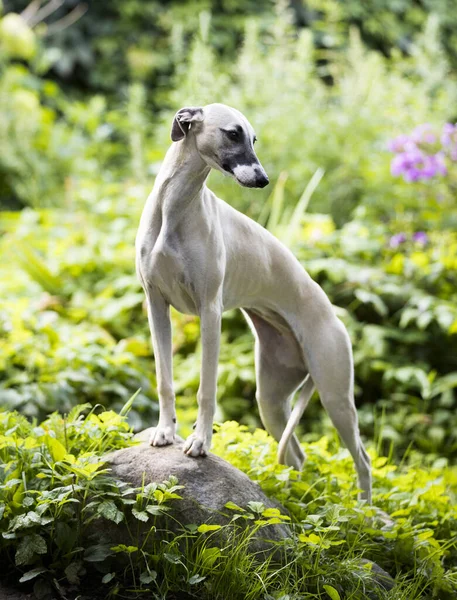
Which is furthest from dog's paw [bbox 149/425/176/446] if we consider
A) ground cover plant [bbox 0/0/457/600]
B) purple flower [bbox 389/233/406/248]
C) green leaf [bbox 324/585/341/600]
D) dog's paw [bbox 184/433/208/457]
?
purple flower [bbox 389/233/406/248]

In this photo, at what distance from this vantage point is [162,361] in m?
3.14

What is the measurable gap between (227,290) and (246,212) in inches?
143

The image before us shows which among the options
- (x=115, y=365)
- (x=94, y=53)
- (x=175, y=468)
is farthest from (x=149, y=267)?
(x=94, y=53)

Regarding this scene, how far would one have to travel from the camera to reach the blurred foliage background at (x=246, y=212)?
17.9 feet

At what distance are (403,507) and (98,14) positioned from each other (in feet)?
30.8

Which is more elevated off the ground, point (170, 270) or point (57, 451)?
point (170, 270)

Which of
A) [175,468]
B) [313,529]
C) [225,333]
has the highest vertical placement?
[175,468]

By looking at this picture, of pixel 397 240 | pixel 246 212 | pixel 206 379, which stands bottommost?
pixel 397 240

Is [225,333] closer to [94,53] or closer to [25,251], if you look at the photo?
[25,251]

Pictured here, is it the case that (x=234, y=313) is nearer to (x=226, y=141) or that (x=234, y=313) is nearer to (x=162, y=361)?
(x=162, y=361)

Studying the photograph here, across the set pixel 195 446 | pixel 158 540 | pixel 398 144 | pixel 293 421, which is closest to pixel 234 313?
pixel 398 144

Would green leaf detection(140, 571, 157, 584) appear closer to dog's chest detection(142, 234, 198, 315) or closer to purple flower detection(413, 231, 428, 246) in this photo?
dog's chest detection(142, 234, 198, 315)

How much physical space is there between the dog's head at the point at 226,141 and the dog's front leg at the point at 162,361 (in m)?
0.63

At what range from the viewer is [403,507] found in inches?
151
